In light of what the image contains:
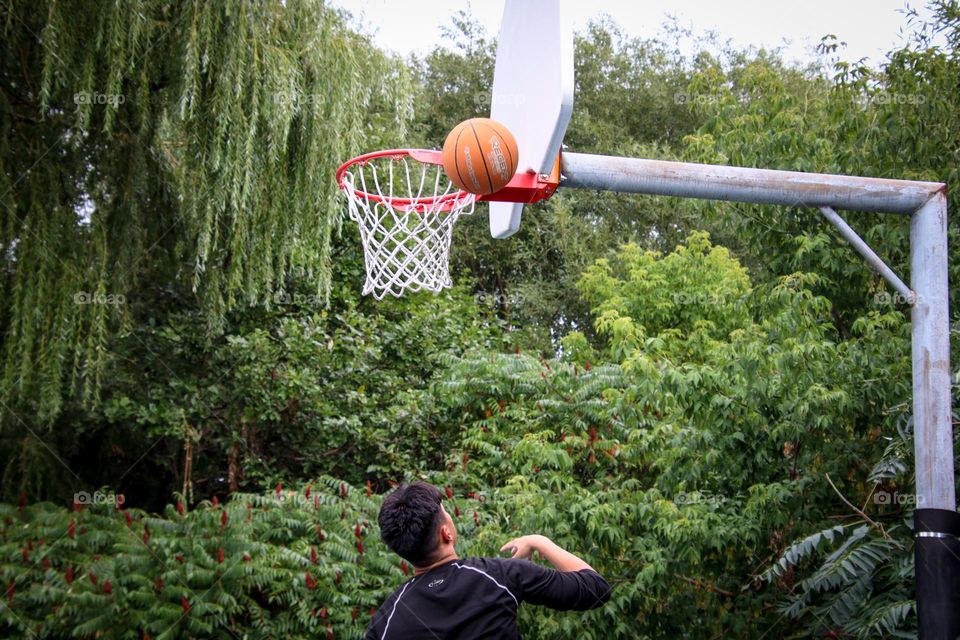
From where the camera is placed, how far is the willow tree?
617cm

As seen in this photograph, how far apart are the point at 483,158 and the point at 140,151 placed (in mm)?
3818

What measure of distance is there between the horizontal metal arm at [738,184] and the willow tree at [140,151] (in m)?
3.17

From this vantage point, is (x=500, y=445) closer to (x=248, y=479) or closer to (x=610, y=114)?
(x=248, y=479)

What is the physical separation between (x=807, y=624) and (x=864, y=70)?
4.09 meters

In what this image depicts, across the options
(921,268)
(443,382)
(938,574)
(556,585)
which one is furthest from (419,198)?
(443,382)

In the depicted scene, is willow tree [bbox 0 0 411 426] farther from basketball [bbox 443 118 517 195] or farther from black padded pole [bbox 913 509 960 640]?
black padded pole [bbox 913 509 960 640]

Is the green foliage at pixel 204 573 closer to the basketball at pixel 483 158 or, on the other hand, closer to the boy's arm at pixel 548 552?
the basketball at pixel 483 158

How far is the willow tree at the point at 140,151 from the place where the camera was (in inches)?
243

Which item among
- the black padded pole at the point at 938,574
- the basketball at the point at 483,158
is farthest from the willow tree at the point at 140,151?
the black padded pole at the point at 938,574

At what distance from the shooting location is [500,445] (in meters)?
8.72

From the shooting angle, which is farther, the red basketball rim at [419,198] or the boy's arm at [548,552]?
the red basketball rim at [419,198]

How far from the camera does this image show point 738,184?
4.18 metres

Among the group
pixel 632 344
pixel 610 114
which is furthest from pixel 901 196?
pixel 610 114

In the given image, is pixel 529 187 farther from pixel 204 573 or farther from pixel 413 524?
pixel 204 573
